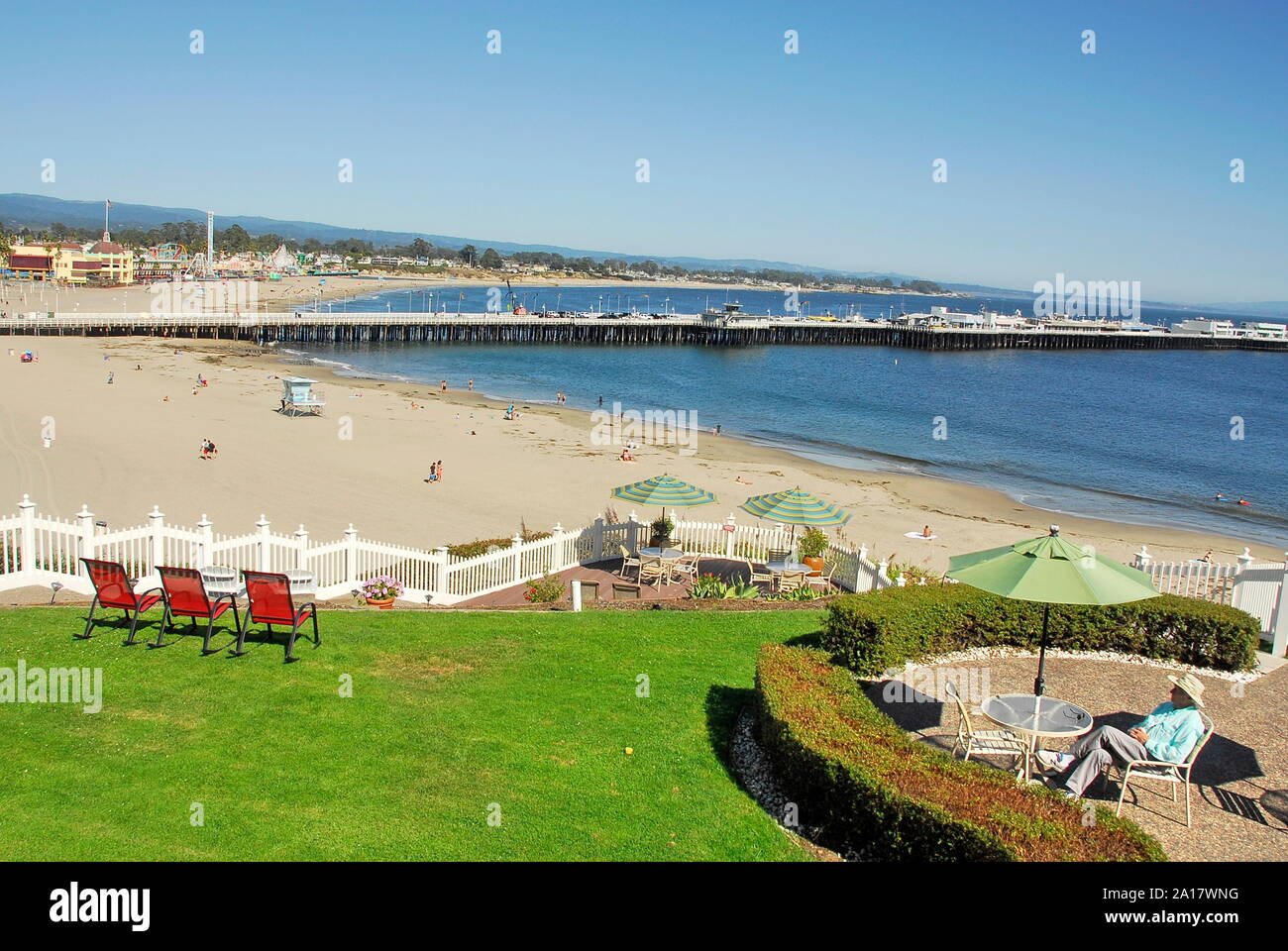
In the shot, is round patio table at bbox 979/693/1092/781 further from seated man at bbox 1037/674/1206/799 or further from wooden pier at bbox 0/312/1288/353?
wooden pier at bbox 0/312/1288/353

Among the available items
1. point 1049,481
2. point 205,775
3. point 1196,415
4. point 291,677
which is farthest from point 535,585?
point 1196,415

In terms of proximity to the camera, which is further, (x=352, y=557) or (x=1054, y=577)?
(x=352, y=557)

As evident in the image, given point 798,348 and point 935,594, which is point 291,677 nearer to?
point 935,594

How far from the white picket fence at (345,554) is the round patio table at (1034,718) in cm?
626

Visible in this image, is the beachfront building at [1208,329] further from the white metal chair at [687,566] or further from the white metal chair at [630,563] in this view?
the white metal chair at [630,563]

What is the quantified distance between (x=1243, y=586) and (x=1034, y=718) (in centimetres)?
587

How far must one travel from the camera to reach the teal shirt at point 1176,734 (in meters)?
7.54

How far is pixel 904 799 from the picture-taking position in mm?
6230

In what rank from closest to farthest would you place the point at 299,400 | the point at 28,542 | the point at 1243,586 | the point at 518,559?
the point at 1243,586, the point at 28,542, the point at 518,559, the point at 299,400

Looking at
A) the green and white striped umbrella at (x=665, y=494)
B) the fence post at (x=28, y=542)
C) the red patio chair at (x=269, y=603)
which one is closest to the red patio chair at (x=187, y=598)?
the red patio chair at (x=269, y=603)

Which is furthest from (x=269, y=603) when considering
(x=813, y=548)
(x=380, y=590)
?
(x=813, y=548)
